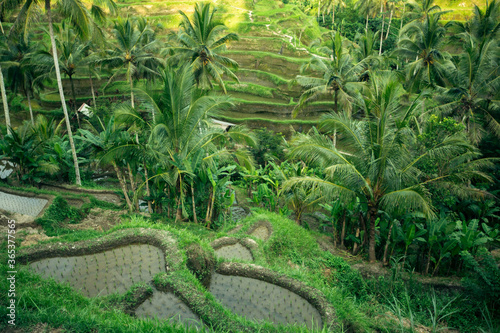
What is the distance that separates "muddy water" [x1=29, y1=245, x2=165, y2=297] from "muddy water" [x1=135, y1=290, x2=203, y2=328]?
60 centimetres

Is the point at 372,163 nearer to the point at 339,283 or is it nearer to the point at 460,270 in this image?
the point at 339,283

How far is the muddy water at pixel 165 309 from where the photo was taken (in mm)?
5359

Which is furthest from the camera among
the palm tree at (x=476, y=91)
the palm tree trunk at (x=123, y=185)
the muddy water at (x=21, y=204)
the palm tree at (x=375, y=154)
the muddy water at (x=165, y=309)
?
the palm tree at (x=476, y=91)

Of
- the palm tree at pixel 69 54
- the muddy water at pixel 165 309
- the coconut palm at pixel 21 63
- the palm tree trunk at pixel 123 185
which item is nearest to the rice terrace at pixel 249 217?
the muddy water at pixel 165 309

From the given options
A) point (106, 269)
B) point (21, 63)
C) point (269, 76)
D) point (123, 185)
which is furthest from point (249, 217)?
point (269, 76)

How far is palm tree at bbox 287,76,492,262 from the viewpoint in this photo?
308 inches

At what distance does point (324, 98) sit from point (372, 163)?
20.3m

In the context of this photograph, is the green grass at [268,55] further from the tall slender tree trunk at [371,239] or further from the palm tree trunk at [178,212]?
the tall slender tree trunk at [371,239]

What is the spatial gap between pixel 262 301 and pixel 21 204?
30.0 feet

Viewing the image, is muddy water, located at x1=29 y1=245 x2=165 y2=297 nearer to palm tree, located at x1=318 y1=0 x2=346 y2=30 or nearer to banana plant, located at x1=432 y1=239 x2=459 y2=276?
banana plant, located at x1=432 y1=239 x2=459 y2=276

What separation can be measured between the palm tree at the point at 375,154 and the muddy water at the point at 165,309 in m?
4.06

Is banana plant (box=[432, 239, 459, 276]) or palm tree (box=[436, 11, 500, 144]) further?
palm tree (box=[436, 11, 500, 144])

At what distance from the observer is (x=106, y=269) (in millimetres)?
6543

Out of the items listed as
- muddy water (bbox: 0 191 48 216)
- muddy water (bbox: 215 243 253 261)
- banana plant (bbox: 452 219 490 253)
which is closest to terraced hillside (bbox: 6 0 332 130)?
muddy water (bbox: 0 191 48 216)
